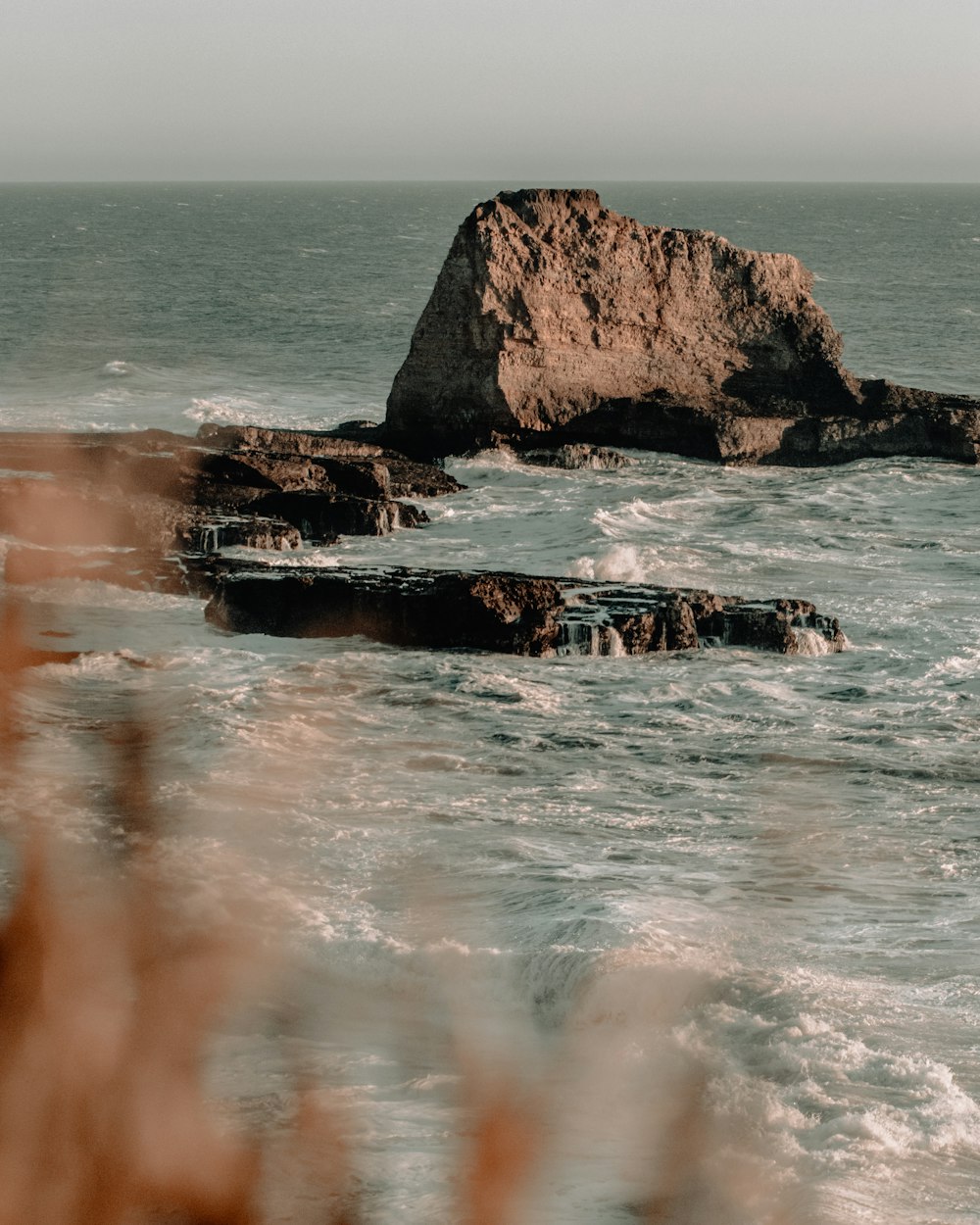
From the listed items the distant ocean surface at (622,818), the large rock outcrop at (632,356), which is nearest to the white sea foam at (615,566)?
the distant ocean surface at (622,818)

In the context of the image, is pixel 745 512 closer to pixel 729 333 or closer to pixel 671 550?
pixel 671 550

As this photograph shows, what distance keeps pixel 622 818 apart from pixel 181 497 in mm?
11656

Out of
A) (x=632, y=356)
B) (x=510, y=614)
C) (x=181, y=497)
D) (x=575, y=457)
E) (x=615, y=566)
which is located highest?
(x=632, y=356)

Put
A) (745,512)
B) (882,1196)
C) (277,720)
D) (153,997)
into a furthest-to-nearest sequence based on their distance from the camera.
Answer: (745,512) → (277,720) → (153,997) → (882,1196)

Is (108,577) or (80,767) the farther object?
(108,577)

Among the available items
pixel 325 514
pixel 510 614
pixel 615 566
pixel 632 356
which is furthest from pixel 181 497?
pixel 632 356

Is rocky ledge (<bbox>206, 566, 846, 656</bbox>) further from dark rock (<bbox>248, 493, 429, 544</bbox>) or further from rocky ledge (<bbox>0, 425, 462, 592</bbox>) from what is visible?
dark rock (<bbox>248, 493, 429, 544</bbox>)

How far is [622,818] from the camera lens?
41.9 feet

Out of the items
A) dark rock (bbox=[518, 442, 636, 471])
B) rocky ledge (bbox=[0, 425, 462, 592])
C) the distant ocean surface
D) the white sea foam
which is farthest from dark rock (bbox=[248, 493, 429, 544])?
dark rock (bbox=[518, 442, 636, 471])

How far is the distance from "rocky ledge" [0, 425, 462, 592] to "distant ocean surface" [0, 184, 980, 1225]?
0.60 m

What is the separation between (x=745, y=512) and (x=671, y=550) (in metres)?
3.27

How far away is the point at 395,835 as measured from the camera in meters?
12.2

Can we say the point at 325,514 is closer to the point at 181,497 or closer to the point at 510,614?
the point at 181,497

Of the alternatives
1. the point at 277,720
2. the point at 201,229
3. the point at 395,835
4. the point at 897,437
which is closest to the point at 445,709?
the point at 277,720
